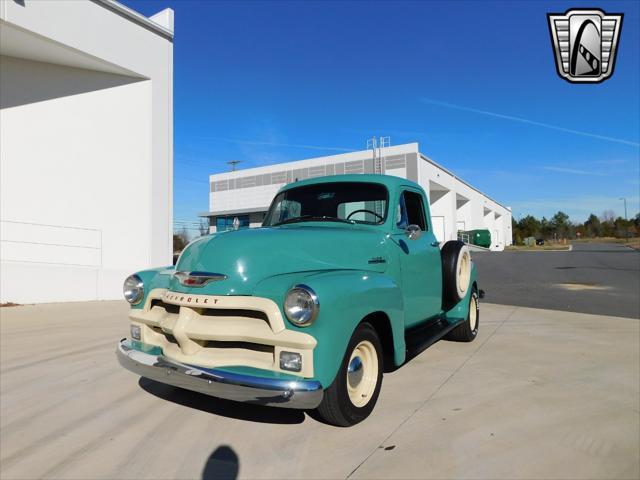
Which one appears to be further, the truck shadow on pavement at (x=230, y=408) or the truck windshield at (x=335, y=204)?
the truck windshield at (x=335, y=204)

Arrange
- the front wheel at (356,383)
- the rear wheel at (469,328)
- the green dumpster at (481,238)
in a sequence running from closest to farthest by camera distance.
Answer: the front wheel at (356,383), the rear wheel at (469,328), the green dumpster at (481,238)

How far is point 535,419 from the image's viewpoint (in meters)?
2.80

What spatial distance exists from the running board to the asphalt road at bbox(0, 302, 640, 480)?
0.36m

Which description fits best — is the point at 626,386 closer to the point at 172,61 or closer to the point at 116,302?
the point at 116,302

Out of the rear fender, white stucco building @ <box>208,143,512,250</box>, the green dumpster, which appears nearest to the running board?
the rear fender

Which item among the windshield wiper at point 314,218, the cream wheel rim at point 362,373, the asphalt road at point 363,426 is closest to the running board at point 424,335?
the asphalt road at point 363,426

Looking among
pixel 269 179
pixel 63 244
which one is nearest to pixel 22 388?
pixel 63 244

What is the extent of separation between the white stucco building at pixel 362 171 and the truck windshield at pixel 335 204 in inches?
1010

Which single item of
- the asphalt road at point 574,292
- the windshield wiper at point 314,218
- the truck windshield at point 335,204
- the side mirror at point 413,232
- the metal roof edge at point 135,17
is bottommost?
the asphalt road at point 574,292

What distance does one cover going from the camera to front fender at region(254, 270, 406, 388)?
7.72 feet

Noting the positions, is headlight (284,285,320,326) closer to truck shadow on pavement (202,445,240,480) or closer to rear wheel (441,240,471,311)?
truck shadow on pavement (202,445,240,480)

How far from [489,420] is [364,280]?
51.3 inches

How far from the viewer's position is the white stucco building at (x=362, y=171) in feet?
113

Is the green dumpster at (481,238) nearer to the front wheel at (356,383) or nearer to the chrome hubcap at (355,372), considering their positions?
the front wheel at (356,383)
